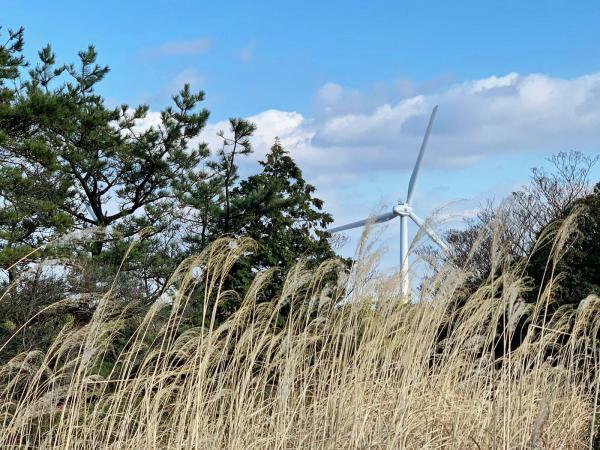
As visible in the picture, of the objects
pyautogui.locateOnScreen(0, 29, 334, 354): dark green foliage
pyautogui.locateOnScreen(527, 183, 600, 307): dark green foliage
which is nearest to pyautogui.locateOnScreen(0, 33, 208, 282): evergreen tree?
pyautogui.locateOnScreen(0, 29, 334, 354): dark green foliage

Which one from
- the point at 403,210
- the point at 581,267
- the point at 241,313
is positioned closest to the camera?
the point at 241,313

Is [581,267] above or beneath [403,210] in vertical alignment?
beneath

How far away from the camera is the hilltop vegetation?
14.6 feet

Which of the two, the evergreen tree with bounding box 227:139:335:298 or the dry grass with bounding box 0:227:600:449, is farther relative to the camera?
the evergreen tree with bounding box 227:139:335:298

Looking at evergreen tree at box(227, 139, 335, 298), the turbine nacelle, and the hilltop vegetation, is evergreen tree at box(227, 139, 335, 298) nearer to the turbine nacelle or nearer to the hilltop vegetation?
the hilltop vegetation

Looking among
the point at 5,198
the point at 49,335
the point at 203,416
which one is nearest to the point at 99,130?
the point at 5,198

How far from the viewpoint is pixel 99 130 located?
1852 centimetres

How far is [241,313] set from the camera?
470 centimetres

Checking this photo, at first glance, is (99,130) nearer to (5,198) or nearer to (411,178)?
(5,198)

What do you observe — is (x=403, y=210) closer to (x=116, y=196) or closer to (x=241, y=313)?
(x=116, y=196)

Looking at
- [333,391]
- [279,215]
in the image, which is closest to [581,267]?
[279,215]

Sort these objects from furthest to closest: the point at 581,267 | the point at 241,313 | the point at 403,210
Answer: the point at 403,210, the point at 581,267, the point at 241,313

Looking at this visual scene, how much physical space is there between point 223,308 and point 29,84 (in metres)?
8.16

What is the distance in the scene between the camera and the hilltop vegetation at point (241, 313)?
4.46 m
